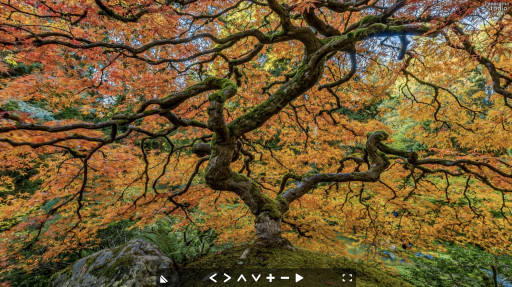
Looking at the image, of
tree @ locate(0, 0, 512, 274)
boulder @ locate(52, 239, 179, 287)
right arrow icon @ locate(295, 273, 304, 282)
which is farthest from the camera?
tree @ locate(0, 0, 512, 274)

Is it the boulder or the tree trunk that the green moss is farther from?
the tree trunk

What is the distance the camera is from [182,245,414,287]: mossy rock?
2094 mm

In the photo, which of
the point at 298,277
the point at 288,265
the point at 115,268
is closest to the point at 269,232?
the point at 288,265

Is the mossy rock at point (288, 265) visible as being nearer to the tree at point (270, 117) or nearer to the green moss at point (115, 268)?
the tree at point (270, 117)

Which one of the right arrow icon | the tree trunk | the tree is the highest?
the tree

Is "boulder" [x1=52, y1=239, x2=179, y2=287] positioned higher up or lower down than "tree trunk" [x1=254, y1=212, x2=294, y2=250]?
lower down

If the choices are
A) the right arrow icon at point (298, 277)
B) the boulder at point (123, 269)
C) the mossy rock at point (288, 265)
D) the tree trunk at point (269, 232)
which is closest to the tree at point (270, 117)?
the tree trunk at point (269, 232)

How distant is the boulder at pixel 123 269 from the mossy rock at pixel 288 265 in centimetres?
31

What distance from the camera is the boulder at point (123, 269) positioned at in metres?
2.40

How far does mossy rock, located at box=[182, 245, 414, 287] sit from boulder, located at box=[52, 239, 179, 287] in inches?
12.1

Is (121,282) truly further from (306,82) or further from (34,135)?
(306,82)

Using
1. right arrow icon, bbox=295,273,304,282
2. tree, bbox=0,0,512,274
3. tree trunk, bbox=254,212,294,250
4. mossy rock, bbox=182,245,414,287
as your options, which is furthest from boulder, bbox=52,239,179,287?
right arrow icon, bbox=295,273,304,282

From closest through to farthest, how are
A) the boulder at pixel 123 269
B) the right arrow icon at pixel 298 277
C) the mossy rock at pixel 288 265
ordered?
the right arrow icon at pixel 298 277, the mossy rock at pixel 288 265, the boulder at pixel 123 269

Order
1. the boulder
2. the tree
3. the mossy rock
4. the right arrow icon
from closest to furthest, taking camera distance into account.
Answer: the right arrow icon, the mossy rock, the boulder, the tree
